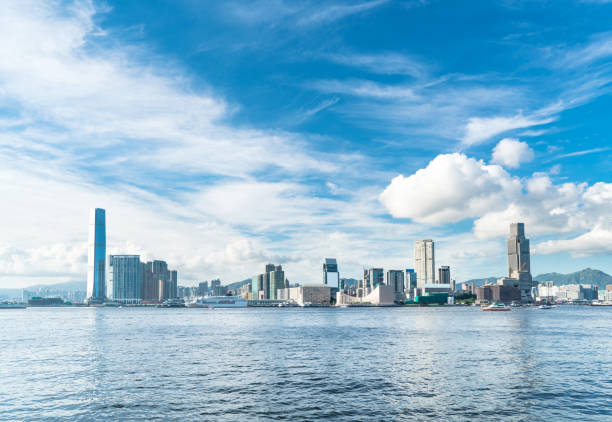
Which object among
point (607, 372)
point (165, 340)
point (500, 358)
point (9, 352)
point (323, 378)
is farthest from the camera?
point (165, 340)

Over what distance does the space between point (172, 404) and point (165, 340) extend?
5354 centimetres

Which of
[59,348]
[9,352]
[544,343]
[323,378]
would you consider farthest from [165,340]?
[544,343]

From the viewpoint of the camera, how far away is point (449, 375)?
160ft

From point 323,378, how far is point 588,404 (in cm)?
2326

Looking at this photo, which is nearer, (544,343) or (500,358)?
(500,358)

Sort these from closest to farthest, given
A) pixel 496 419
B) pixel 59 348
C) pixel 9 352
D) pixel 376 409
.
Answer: pixel 496 419, pixel 376 409, pixel 9 352, pixel 59 348

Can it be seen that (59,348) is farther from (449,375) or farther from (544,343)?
(544,343)

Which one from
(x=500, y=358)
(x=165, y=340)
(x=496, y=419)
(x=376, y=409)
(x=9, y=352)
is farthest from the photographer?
(x=165, y=340)

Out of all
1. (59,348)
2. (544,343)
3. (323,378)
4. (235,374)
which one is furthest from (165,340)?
(544,343)

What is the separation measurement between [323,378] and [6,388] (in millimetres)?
30296

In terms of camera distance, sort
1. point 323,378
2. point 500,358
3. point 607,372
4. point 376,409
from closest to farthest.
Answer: point 376,409 < point 323,378 < point 607,372 < point 500,358

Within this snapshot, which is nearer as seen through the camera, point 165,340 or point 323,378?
point 323,378

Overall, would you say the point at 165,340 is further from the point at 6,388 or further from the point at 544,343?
the point at 544,343

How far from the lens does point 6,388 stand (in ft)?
146
